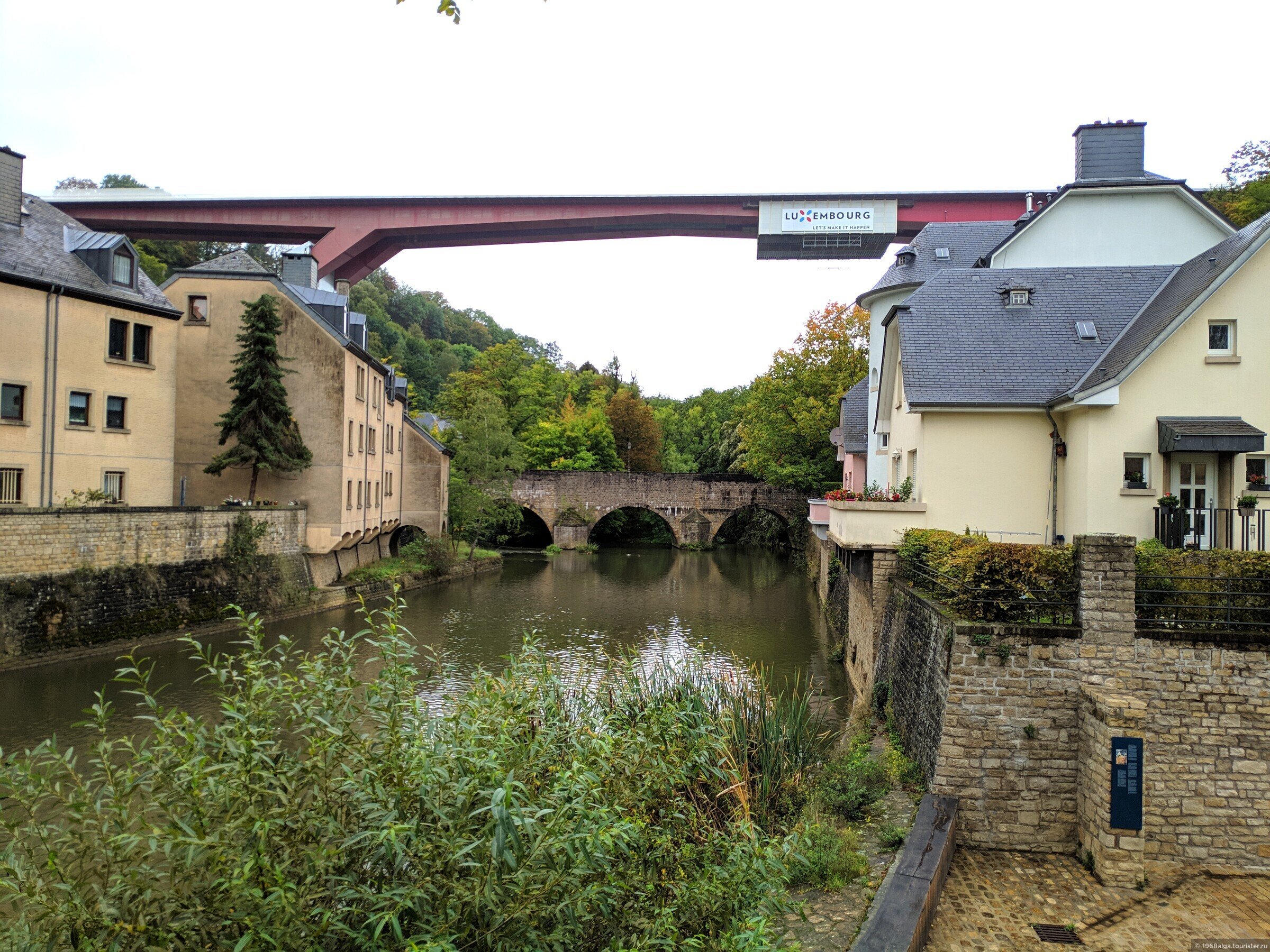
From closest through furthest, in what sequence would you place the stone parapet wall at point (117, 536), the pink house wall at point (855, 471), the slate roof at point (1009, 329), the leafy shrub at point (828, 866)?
the leafy shrub at point (828, 866) < the slate roof at point (1009, 329) < the stone parapet wall at point (117, 536) < the pink house wall at point (855, 471)

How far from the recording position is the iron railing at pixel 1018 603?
8.25m

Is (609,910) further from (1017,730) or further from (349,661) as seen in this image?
(1017,730)

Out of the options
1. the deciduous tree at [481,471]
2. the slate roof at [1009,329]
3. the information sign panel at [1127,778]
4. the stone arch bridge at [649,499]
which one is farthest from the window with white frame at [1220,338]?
the stone arch bridge at [649,499]

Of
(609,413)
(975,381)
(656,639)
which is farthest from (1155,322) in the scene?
(609,413)

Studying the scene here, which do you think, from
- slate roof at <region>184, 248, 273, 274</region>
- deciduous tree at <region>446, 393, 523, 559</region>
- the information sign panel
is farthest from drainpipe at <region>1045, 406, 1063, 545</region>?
deciduous tree at <region>446, 393, 523, 559</region>

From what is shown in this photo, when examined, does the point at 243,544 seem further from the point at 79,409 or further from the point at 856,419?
the point at 856,419

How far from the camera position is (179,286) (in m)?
22.6

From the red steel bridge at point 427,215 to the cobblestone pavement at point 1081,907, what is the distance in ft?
73.2

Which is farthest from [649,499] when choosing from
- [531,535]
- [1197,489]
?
[1197,489]

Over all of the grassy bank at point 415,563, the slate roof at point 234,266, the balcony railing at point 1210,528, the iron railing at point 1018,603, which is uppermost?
the slate roof at point 234,266

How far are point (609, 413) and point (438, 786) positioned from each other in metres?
56.9

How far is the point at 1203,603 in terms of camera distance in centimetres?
830

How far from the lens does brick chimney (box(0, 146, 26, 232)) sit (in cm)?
1791

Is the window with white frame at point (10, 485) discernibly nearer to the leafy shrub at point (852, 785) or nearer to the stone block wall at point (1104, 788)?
the leafy shrub at point (852, 785)
